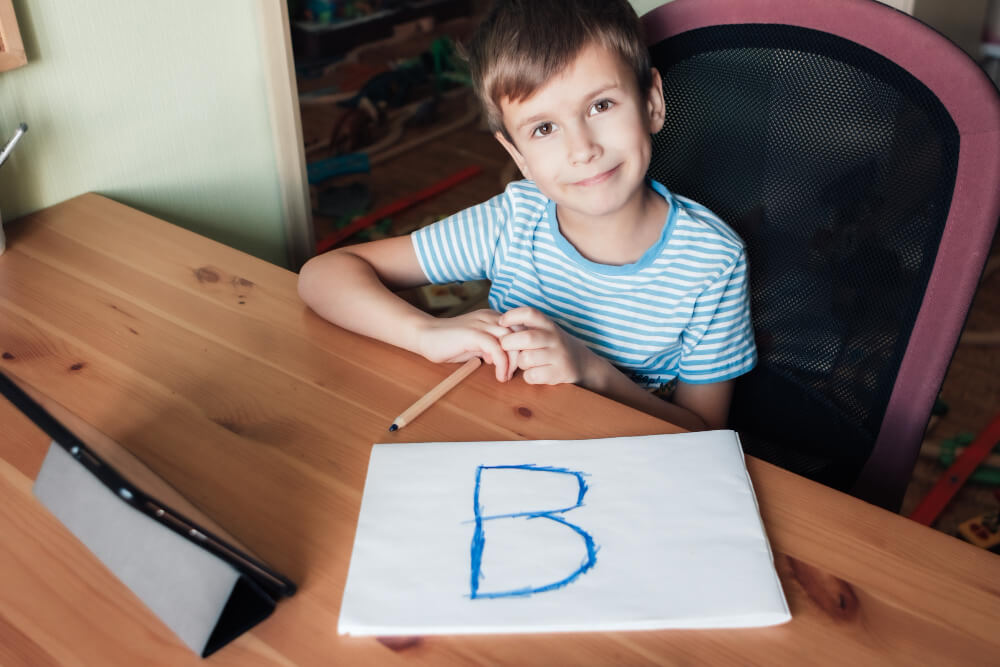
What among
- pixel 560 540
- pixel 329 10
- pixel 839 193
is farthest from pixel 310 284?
pixel 329 10

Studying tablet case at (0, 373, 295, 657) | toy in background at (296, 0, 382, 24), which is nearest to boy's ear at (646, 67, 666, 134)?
tablet case at (0, 373, 295, 657)

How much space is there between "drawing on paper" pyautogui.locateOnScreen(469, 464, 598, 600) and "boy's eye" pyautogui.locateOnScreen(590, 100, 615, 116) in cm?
37

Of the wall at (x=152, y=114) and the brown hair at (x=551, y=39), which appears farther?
the wall at (x=152, y=114)

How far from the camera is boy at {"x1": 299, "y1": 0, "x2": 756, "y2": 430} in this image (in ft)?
2.56

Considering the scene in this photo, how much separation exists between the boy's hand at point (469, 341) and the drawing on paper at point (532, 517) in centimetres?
13

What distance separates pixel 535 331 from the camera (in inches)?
28.6

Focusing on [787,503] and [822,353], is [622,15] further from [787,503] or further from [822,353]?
[787,503]

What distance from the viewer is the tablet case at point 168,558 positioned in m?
0.49

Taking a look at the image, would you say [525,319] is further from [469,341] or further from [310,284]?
[310,284]

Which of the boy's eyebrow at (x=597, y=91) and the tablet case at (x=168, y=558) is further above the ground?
the boy's eyebrow at (x=597, y=91)

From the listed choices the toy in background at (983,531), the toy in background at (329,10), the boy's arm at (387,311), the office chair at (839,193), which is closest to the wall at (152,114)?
the boy's arm at (387,311)

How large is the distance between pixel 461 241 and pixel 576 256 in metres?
0.13

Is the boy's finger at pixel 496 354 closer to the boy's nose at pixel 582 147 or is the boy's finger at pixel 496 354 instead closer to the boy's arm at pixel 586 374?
the boy's arm at pixel 586 374

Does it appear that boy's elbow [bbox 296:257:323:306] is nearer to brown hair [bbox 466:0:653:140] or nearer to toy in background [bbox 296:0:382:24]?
brown hair [bbox 466:0:653:140]
